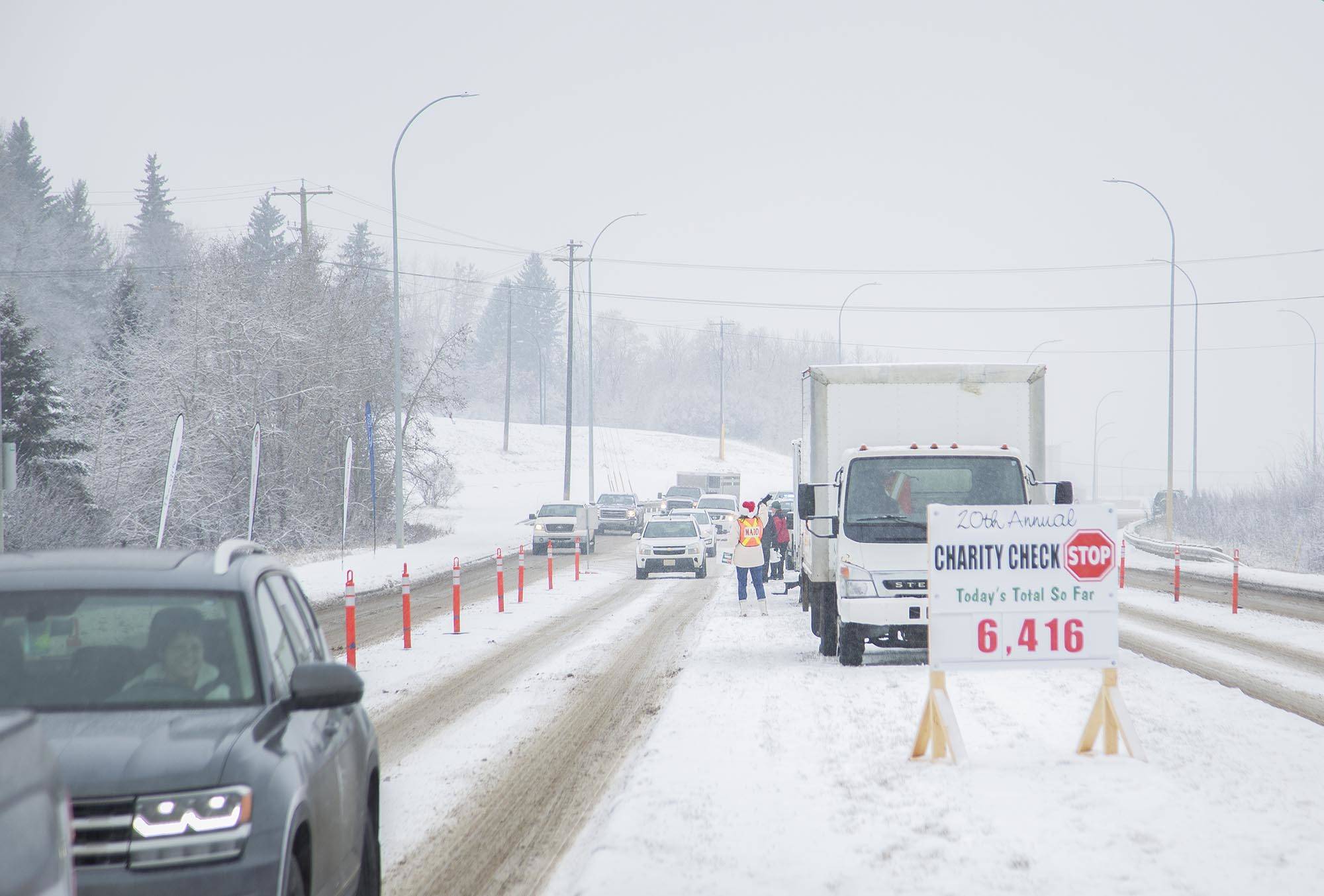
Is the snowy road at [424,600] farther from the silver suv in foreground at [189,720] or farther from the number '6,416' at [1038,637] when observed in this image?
the silver suv in foreground at [189,720]

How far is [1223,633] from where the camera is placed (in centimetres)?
2023

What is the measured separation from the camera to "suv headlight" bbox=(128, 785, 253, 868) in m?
4.04

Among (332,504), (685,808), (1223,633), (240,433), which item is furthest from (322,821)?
(332,504)

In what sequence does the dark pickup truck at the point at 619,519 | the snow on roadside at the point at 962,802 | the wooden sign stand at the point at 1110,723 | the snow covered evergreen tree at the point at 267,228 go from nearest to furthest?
the snow on roadside at the point at 962,802 → the wooden sign stand at the point at 1110,723 → the dark pickup truck at the point at 619,519 → the snow covered evergreen tree at the point at 267,228

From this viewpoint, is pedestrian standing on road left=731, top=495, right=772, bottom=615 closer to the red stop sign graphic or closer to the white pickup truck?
the red stop sign graphic

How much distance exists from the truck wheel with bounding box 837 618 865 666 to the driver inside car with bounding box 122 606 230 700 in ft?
36.3

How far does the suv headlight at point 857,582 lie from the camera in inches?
602

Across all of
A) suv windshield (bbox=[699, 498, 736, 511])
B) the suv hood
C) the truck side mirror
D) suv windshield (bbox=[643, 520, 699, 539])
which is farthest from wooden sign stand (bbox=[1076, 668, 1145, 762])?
suv windshield (bbox=[699, 498, 736, 511])

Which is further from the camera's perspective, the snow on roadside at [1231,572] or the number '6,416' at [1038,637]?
the snow on roadside at [1231,572]

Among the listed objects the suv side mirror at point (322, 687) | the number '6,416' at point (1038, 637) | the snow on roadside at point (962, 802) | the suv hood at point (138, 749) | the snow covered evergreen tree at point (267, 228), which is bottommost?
the snow on roadside at point (962, 802)

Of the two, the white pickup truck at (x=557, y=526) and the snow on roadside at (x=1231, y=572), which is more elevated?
the white pickup truck at (x=557, y=526)

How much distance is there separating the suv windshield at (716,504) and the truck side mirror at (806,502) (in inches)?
1757

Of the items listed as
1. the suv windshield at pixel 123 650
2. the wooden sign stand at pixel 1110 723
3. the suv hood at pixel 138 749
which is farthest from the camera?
the wooden sign stand at pixel 1110 723

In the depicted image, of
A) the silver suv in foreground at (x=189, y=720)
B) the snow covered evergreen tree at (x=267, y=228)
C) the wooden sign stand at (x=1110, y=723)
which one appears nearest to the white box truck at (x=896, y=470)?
the wooden sign stand at (x=1110, y=723)
